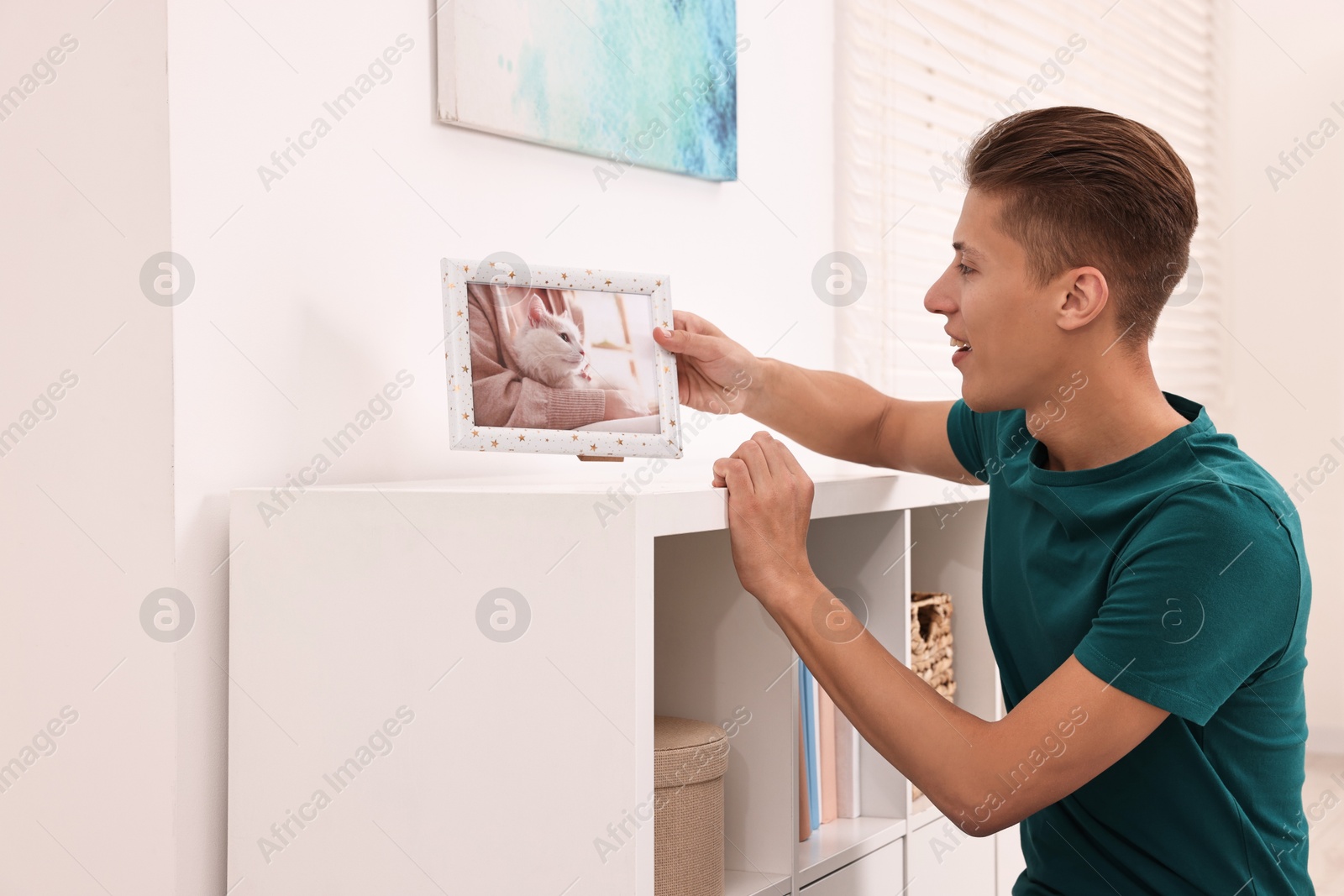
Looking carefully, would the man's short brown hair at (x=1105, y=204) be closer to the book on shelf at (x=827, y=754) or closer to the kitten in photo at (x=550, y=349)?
the kitten in photo at (x=550, y=349)

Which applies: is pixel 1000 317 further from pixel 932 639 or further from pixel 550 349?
pixel 932 639

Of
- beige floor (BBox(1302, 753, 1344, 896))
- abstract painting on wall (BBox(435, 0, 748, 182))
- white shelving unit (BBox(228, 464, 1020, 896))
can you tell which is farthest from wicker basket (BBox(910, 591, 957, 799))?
beige floor (BBox(1302, 753, 1344, 896))

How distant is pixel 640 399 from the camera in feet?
3.80

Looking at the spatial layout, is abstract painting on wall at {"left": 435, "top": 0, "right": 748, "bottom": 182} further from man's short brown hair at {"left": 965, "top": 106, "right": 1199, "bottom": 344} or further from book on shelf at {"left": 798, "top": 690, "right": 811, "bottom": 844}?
book on shelf at {"left": 798, "top": 690, "right": 811, "bottom": 844}

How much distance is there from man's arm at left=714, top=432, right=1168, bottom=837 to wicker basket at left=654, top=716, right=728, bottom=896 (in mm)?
169

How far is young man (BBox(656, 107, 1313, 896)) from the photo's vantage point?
965 mm

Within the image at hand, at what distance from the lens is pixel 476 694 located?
0.98m

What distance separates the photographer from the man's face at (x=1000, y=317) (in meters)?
1.10

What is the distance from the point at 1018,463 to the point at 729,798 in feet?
1.58

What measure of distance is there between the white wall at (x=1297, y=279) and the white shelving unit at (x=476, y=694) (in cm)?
186

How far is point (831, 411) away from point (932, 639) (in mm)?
391

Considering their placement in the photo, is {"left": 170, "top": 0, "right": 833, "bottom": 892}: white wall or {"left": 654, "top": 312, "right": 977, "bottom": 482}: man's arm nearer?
{"left": 170, "top": 0, "right": 833, "bottom": 892}: white wall

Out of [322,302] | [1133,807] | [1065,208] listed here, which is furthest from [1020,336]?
[322,302]

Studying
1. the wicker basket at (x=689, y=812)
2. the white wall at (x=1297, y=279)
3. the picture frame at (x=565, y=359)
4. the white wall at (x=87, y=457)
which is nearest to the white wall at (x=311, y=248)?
the white wall at (x=87, y=457)
